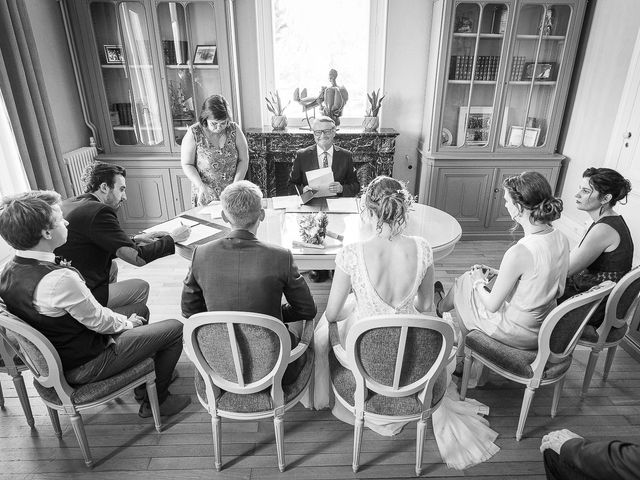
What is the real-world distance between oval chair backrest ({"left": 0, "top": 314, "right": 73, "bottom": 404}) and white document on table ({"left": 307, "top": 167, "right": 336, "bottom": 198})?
5.61 ft

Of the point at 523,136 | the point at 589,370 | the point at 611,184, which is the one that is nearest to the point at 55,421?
the point at 589,370

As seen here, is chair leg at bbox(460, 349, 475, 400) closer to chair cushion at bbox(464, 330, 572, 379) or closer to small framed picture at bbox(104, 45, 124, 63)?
chair cushion at bbox(464, 330, 572, 379)

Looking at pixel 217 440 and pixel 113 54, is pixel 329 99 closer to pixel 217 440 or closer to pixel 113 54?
pixel 113 54

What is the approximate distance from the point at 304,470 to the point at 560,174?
143 inches

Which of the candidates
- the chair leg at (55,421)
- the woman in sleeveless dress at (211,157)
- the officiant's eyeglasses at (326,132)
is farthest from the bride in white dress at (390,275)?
the woman in sleeveless dress at (211,157)

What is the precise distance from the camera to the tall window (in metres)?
3.83

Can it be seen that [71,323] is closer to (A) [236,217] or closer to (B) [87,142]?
(A) [236,217]

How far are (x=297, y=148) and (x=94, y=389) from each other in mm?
2715

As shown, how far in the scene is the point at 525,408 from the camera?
69.3 inches

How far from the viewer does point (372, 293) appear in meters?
1.56

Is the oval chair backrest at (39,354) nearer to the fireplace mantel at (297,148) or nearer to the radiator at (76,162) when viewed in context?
the radiator at (76,162)

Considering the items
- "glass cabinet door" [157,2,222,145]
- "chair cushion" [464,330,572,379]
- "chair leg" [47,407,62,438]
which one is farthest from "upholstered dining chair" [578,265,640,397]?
"glass cabinet door" [157,2,222,145]

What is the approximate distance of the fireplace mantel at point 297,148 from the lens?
146 inches

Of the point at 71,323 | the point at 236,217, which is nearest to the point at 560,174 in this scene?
the point at 236,217
